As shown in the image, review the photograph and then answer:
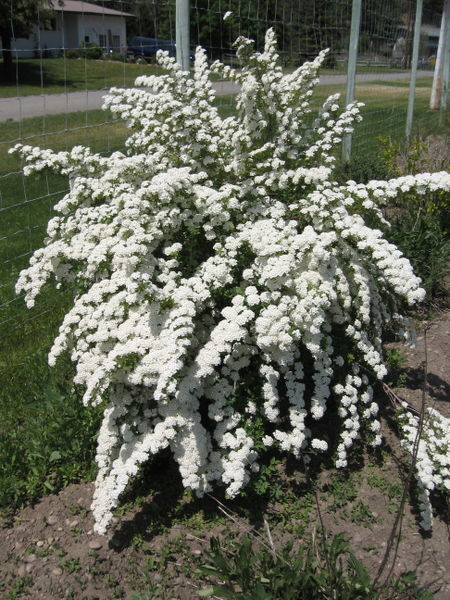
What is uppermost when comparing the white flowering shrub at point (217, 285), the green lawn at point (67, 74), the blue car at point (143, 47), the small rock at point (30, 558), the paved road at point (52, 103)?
the blue car at point (143, 47)

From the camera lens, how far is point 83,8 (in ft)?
16.2

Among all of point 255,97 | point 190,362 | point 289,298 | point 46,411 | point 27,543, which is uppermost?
point 255,97

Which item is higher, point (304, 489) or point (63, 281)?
point (63, 281)

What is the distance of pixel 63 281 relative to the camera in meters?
3.41

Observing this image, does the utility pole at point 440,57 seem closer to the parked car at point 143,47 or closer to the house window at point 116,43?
the parked car at point 143,47

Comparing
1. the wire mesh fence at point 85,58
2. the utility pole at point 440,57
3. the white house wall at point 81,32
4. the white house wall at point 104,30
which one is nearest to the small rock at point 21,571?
the wire mesh fence at point 85,58

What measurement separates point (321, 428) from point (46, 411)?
4.97 ft

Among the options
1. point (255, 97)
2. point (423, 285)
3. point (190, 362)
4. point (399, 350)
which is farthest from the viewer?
point (423, 285)

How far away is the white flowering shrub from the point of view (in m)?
2.70

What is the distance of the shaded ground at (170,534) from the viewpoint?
8.73ft

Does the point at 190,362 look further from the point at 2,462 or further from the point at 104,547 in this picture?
the point at 2,462

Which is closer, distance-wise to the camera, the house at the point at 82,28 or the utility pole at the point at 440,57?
the house at the point at 82,28

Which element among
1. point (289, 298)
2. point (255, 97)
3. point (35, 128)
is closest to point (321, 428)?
point (289, 298)

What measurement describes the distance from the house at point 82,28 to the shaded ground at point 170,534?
3465 mm
